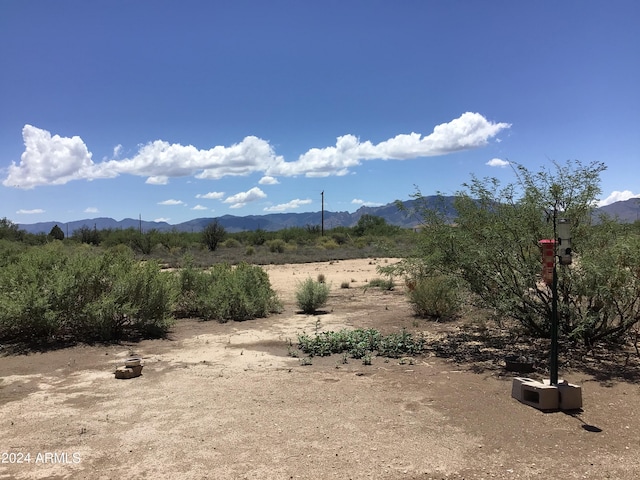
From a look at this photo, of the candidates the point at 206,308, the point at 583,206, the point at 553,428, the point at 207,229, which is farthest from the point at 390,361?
the point at 207,229

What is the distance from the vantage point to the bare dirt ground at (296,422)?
4.54m

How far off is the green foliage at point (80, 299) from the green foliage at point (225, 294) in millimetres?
1871

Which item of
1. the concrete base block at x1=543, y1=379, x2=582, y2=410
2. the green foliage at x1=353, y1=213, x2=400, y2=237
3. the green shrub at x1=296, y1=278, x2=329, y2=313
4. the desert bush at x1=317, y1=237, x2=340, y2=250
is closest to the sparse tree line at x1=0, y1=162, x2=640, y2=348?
the concrete base block at x1=543, y1=379, x2=582, y2=410

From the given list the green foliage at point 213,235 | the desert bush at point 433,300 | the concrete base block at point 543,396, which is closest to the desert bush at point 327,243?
the green foliage at point 213,235

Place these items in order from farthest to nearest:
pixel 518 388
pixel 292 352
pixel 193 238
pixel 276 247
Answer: pixel 193 238, pixel 276 247, pixel 292 352, pixel 518 388

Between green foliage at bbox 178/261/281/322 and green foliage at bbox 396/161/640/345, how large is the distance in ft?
19.6

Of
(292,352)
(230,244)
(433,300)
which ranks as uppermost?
(230,244)

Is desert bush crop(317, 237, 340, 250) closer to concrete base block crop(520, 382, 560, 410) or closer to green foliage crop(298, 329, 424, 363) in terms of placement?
green foliage crop(298, 329, 424, 363)

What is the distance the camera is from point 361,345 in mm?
9484

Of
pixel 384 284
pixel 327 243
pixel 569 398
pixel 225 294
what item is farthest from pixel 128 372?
pixel 327 243

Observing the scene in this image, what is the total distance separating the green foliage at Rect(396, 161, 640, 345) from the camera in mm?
8023

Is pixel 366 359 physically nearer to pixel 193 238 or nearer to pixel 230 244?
pixel 230 244

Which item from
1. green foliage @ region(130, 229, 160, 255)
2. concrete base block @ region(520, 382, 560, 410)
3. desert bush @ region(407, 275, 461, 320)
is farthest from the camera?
green foliage @ region(130, 229, 160, 255)

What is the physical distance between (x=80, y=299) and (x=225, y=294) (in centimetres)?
389
